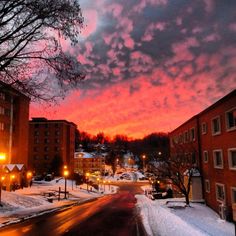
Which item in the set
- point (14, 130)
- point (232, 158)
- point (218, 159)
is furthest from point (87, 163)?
point (232, 158)

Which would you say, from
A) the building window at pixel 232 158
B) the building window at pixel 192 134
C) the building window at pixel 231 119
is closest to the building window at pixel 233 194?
the building window at pixel 232 158

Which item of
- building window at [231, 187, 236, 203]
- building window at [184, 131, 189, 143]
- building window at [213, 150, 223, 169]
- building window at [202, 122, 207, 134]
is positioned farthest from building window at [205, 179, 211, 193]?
building window at [184, 131, 189, 143]

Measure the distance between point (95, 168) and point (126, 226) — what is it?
150401 mm

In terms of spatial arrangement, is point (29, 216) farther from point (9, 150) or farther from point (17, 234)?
point (9, 150)

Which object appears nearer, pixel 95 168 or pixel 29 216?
pixel 29 216

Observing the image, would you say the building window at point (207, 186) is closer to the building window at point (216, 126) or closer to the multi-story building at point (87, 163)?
the building window at point (216, 126)

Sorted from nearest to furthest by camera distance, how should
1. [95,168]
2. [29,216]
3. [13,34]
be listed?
[13,34] → [29,216] → [95,168]

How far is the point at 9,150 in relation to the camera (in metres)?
75.8

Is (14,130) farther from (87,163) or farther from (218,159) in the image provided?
(87,163)

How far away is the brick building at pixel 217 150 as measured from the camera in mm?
27672

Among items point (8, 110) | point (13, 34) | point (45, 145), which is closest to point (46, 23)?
point (13, 34)

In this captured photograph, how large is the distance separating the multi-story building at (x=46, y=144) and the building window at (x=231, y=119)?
91.1 meters

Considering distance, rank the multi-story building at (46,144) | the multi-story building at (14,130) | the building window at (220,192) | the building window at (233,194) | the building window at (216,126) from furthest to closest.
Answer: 1. the multi-story building at (46,144)
2. the multi-story building at (14,130)
3. the building window at (216,126)
4. the building window at (220,192)
5. the building window at (233,194)

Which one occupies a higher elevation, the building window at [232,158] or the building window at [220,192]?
the building window at [232,158]
